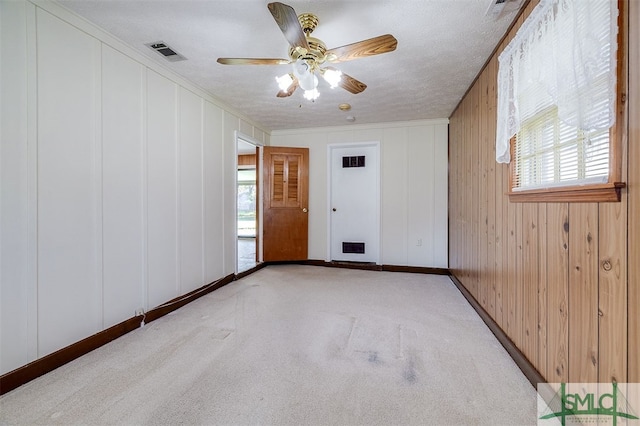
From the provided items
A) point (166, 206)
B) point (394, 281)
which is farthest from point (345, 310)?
point (166, 206)

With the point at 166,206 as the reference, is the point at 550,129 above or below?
above

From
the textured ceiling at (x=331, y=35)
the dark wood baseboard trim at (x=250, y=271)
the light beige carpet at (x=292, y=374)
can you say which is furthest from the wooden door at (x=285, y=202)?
the light beige carpet at (x=292, y=374)

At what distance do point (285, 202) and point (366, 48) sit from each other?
316 centimetres

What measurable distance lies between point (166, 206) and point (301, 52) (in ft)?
6.37

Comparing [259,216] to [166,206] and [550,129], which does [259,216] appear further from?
[550,129]

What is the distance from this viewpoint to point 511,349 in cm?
188

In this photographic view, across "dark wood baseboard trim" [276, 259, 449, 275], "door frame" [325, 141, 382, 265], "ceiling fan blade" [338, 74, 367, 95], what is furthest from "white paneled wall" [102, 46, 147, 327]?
"door frame" [325, 141, 382, 265]

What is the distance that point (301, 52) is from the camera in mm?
1768

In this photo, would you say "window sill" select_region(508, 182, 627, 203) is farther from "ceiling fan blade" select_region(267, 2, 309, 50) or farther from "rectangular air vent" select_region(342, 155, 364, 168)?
"rectangular air vent" select_region(342, 155, 364, 168)

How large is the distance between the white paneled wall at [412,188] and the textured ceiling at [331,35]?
41.7 inches

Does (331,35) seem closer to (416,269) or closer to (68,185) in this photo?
(68,185)

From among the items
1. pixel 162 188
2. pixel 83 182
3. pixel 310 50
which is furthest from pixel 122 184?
pixel 310 50

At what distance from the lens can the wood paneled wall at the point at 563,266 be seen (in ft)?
3.24

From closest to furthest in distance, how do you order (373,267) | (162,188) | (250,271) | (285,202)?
(162,188) < (250,271) < (373,267) < (285,202)
